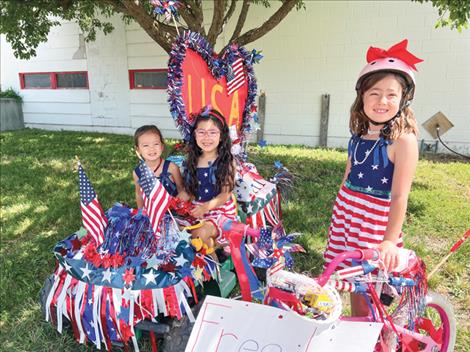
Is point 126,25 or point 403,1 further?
point 126,25

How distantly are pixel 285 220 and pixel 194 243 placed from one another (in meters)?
2.22

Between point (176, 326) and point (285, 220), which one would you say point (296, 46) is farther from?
point (176, 326)

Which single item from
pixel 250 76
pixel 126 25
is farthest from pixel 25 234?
pixel 126 25

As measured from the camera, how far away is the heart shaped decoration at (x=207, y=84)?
8.59 ft

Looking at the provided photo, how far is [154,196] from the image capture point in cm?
201

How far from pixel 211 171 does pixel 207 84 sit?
2.26ft

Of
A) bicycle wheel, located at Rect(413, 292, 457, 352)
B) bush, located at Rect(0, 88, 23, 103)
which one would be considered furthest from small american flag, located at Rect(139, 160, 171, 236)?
bush, located at Rect(0, 88, 23, 103)

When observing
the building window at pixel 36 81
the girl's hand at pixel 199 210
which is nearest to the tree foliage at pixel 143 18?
the girl's hand at pixel 199 210

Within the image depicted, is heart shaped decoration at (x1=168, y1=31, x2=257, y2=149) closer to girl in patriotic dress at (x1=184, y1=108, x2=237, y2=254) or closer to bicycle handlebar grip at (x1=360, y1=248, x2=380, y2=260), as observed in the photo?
girl in patriotic dress at (x1=184, y1=108, x2=237, y2=254)

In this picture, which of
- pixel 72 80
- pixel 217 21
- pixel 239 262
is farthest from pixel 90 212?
pixel 72 80

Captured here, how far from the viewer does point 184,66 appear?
2635 millimetres

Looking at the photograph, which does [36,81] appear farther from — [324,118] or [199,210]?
[199,210]

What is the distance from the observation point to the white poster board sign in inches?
55.1

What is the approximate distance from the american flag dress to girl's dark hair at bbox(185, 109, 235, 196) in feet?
2.76
